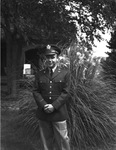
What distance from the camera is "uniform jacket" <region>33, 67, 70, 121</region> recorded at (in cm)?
358

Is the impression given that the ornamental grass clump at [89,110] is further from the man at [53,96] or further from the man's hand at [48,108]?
the man's hand at [48,108]

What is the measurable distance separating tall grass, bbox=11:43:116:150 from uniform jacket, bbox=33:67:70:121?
3.63 feet

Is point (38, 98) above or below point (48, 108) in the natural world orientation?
above

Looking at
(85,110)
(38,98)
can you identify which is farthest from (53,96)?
(85,110)

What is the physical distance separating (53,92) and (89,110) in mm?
1290

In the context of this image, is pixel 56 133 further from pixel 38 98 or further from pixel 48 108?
pixel 38 98

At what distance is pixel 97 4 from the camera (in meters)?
9.62

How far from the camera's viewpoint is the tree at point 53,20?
8779 mm

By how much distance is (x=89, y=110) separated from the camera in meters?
4.70

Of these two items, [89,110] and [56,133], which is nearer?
[56,133]

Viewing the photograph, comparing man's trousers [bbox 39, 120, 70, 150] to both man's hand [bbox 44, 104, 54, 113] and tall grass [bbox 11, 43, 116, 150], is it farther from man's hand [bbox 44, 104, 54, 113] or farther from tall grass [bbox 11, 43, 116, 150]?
tall grass [bbox 11, 43, 116, 150]

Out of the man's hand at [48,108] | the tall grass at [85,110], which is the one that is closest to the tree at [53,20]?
the tall grass at [85,110]

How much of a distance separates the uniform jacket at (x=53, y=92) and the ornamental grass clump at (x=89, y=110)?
1.09 m

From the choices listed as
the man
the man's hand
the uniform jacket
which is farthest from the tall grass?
the man's hand
